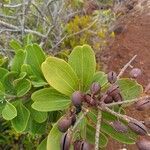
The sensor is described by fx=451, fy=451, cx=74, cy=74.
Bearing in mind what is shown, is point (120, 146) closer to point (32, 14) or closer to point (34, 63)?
point (32, 14)

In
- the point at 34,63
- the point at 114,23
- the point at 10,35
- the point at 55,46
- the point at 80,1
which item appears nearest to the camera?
the point at 34,63

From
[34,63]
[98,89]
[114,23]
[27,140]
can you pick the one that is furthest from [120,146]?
[98,89]

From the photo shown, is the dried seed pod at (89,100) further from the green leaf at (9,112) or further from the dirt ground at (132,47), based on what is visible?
the dirt ground at (132,47)

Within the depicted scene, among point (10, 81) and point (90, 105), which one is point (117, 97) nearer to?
point (90, 105)

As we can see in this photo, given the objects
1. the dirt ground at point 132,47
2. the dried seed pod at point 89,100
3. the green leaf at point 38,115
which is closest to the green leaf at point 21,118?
the green leaf at point 38,115

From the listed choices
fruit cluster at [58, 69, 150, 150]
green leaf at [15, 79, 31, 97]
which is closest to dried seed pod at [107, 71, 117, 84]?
fruit cluster at [58, 69, 150, 150]

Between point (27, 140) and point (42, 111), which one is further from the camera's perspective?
point (27, 140)
